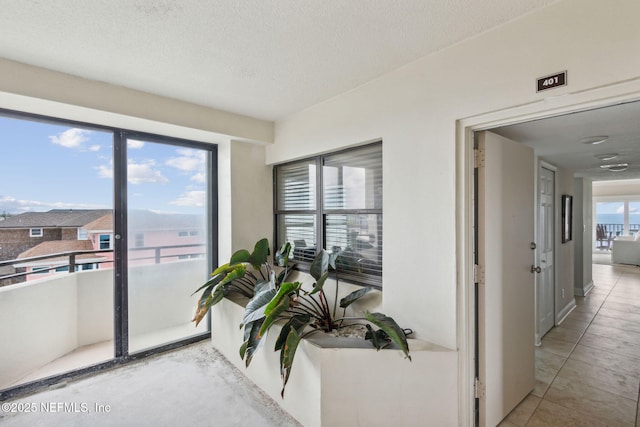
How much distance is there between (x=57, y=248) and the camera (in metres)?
2.62

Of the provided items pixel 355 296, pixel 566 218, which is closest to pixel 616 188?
pixel 566 218

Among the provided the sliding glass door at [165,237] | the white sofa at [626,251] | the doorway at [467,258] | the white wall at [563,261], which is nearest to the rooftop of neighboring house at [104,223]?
the sliding glass door at [165,237]

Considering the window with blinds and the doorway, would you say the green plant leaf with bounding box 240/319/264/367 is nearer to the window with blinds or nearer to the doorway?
the window with blinds

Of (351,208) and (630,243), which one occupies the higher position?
(351,208)

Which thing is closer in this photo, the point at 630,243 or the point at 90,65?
the point at 90,65

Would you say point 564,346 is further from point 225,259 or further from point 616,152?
point 225,259

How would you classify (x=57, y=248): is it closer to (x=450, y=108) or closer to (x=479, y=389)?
(x=450, y=108)

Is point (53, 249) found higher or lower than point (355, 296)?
higher

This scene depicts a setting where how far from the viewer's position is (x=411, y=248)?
1.98m

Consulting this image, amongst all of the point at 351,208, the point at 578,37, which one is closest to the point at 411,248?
the point at 351,208

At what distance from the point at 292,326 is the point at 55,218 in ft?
7.49

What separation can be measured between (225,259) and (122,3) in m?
2.37

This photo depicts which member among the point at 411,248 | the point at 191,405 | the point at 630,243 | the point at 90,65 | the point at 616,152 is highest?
the point at 90,65

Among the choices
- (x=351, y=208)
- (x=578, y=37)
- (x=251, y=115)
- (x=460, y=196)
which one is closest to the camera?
(x=578, y=37)
